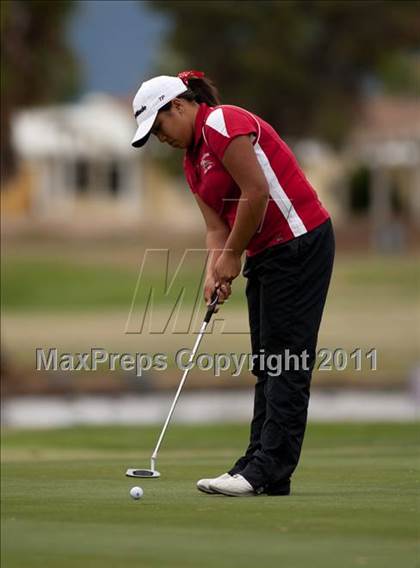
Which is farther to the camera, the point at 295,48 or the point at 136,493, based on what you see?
the point at 295,48

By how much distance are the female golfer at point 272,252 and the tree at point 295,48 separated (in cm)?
3660

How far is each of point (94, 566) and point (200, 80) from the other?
332cm

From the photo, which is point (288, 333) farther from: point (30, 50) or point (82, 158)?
point (82, 158)

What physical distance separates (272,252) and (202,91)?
88 cm

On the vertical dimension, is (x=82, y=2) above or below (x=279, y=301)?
above

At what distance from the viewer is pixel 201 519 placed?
21.1 feet

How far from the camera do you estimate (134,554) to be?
18.2 ft

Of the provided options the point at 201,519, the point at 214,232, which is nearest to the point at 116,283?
the point at 214,232

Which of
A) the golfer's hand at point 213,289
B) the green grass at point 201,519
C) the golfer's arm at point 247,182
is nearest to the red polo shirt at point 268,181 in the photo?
the golfer's arm at point 247,182

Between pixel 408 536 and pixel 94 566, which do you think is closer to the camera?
pixel 94 566

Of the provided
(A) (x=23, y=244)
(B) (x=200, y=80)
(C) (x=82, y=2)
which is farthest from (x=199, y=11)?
(B) (x=200, y=80)

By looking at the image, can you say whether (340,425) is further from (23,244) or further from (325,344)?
(23,244)

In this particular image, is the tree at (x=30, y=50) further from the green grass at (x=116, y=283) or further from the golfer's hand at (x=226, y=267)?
the golfer's hand at (x=226, y=267)

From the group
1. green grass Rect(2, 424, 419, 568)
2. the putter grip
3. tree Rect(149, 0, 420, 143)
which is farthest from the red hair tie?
tree Rect(149, 0, 420, 143)
